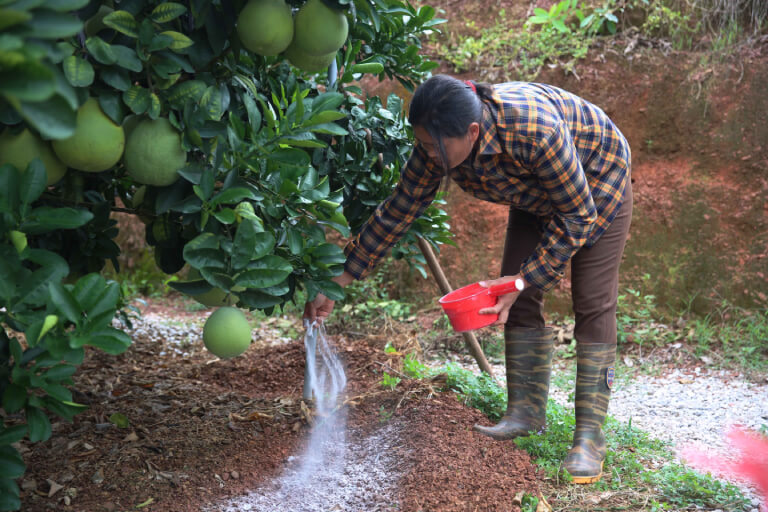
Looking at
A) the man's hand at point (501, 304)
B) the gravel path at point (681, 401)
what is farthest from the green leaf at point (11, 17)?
the gravel path at point (681, 401)

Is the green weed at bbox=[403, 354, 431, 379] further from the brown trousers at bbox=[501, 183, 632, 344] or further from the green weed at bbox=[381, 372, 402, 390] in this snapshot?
the brown trousers at bbox=[501, 183, 632, 344]

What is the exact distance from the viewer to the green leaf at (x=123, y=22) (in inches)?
49.8

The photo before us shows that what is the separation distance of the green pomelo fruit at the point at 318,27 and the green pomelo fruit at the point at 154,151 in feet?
1.16

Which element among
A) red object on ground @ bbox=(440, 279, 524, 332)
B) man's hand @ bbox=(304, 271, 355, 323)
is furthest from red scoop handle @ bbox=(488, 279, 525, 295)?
man's hand @ bbox=(304, 271, 355, 323)

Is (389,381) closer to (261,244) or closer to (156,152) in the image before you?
(261,244)

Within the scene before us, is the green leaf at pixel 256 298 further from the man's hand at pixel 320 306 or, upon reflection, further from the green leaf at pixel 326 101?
the man's hand at pixel 320 306

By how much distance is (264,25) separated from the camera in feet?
4.46

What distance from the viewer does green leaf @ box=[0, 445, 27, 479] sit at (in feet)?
4.09

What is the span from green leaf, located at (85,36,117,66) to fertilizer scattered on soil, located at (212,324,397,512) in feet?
3.86

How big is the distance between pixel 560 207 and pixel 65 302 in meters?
1.40

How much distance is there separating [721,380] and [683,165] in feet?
5.13

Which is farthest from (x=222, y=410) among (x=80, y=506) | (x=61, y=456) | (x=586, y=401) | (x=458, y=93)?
(x=458, y=93)

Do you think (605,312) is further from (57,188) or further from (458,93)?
(57,188)

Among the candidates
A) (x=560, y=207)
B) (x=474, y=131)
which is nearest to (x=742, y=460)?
(x=560, y=207)
